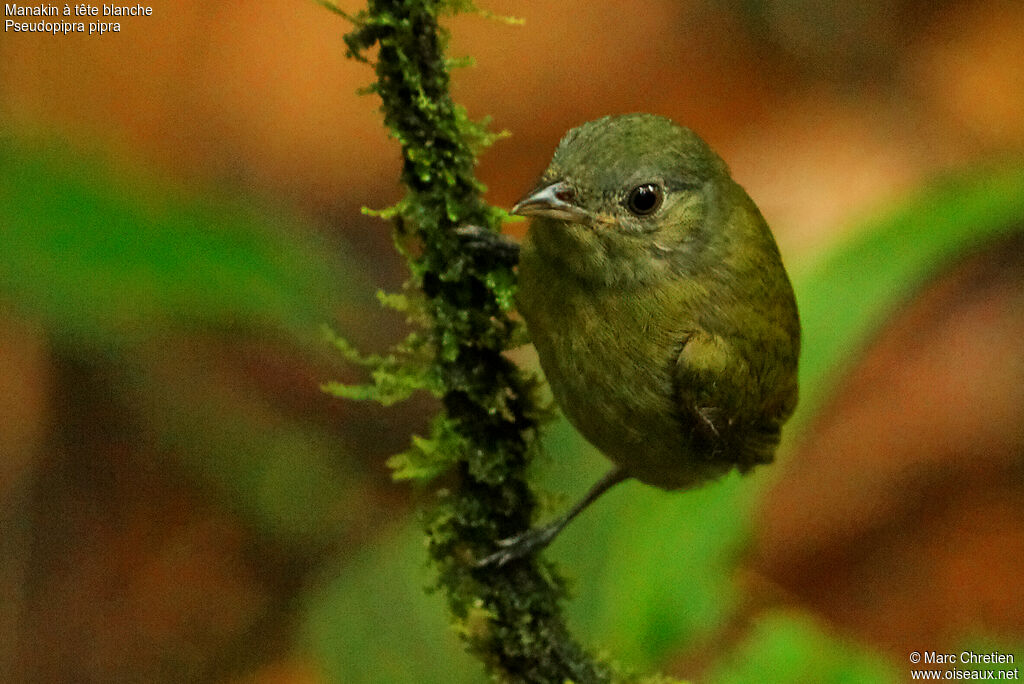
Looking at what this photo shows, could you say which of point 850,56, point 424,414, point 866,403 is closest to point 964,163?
point 850,56

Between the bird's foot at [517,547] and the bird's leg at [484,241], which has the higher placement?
the bird's leg at [484,241]

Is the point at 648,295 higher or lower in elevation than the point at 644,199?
lower

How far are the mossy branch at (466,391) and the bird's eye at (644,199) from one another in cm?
31

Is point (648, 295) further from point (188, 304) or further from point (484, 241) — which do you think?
point (188, 304)

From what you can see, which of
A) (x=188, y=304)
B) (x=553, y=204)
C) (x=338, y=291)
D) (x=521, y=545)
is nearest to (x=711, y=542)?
(x=521, y=545)

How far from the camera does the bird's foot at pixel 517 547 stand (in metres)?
2.35

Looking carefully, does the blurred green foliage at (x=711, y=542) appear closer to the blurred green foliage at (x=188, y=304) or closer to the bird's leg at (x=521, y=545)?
the bird's leg at (x=521, y=545)

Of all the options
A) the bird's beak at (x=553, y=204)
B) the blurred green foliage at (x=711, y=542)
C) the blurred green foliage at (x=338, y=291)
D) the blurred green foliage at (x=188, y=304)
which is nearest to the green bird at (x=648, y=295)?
the bird's beak at (x=553, y=204)

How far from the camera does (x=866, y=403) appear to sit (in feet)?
16.5

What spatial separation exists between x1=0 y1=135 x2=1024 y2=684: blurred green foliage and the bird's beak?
66 centimetres

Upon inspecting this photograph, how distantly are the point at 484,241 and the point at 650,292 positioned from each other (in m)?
0.47

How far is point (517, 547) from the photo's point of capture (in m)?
2.39

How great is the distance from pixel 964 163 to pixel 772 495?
8.00ft

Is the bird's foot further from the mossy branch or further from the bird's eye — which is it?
the bird's eye
